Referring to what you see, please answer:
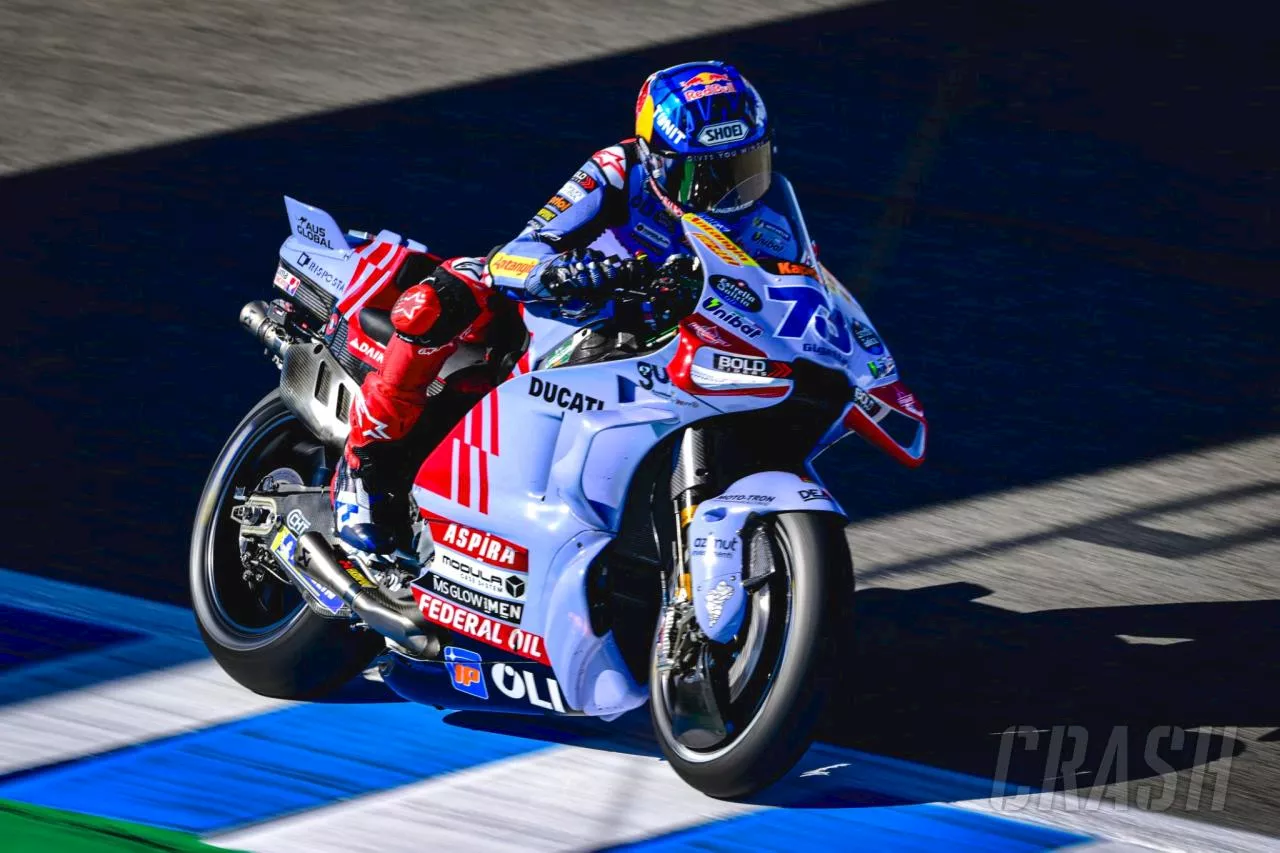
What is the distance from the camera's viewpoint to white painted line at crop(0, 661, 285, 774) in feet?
17.2

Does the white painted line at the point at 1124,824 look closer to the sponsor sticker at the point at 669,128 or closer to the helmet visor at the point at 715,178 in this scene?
the helmet visor at the point at 715,178

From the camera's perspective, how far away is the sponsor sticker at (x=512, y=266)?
15.8 feet

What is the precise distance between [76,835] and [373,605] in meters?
1.21

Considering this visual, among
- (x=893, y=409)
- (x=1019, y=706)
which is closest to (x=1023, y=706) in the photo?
(x=1019, y=706)

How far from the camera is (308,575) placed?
545 cm

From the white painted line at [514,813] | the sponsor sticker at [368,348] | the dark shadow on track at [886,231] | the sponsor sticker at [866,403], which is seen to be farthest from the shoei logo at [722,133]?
the dark shadow on track at [886,231]

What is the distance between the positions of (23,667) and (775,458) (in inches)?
98.1

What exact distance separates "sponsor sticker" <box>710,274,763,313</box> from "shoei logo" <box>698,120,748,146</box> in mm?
355

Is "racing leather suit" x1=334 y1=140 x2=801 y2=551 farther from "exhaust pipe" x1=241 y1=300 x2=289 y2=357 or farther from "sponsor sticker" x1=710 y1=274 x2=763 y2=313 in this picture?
"exhaust pipe" x1=241 y1=300 x2=289 y2=357

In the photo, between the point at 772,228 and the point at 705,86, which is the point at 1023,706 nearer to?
the point at 772,228

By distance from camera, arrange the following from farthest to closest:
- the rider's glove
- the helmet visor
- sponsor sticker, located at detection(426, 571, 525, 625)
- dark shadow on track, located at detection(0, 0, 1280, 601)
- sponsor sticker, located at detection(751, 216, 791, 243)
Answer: dark shadow on track, located at detection(0, 0, 1280, 601), sponsor sticker, located at detection(426, 571, 525, 625), sponsor sticker, located at detection(751, 216, 791, 243), the helmet visor, the rider's glove

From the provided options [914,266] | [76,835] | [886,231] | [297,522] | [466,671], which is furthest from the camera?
[886,231]

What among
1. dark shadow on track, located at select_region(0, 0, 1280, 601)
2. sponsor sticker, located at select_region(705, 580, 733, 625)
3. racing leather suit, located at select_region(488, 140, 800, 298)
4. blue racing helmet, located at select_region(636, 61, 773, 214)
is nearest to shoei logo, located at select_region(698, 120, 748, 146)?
blue racing helmet, located at select_region(636, 61, 773, 214)

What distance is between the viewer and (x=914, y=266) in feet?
28.7
